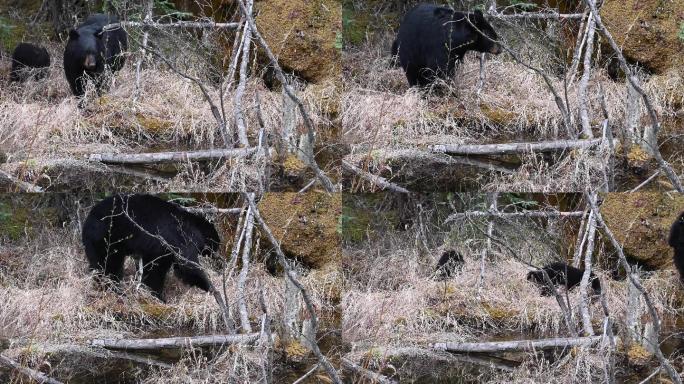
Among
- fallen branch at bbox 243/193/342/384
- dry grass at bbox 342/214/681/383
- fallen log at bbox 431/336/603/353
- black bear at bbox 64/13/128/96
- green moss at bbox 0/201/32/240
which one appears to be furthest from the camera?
green moss at bbox 0/201/32/240

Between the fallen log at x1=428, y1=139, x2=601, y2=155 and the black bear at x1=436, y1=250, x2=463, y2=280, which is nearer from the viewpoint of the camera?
the fallen log at x1=428, y1=139, x2=601, y2=155

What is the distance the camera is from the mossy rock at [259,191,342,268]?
8.18 meters

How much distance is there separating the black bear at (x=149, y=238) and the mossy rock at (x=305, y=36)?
1.81 m

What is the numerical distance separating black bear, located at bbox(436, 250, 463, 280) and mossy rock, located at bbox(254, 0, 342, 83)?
2138 mm

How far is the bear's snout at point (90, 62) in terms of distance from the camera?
29.1 ft

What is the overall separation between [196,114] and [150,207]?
1003 mm

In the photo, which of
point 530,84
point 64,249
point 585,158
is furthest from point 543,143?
point 64,249

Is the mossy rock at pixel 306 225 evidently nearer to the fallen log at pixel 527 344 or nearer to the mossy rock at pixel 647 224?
the fallen log at pixel 527 344

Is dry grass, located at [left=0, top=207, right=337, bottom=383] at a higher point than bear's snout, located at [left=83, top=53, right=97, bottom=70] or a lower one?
lower

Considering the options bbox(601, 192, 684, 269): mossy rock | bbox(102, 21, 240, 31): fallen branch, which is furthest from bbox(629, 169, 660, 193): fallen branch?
bbox(102, 21, 240, 31): fallen branch

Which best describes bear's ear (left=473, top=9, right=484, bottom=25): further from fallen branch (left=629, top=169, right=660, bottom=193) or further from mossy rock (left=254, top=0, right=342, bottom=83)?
fallen branch (left=629, top=169, right=660, bottom=193)

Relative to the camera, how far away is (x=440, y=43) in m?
8.88

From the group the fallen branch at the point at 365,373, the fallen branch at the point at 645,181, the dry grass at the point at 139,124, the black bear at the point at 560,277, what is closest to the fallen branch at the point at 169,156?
the dry grass at the point at 139,124

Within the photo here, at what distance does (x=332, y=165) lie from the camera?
26.1ft
